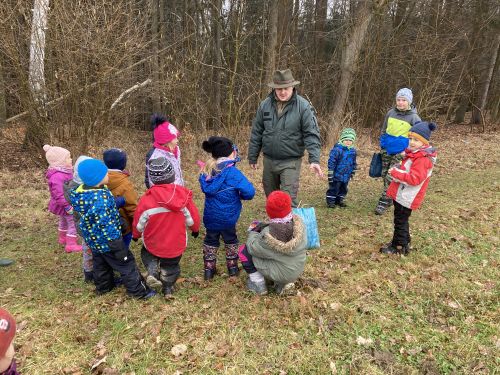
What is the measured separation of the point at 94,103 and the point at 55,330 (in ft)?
21.6

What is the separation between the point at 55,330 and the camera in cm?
367

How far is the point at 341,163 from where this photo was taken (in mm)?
7156

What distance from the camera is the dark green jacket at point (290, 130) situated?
5055 millimetres

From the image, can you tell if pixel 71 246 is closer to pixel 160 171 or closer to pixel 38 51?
pixel 160 171

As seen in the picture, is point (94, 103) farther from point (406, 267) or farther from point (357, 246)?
point (406, 267)

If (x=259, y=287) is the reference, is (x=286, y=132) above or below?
above

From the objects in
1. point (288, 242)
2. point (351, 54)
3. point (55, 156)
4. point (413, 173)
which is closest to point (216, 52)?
point (351, 54)

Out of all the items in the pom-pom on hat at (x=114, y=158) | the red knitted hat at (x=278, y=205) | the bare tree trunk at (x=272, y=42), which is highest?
the bare tree trunk at (x=272, y=42)

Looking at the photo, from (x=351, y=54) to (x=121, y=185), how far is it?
12.6 metres

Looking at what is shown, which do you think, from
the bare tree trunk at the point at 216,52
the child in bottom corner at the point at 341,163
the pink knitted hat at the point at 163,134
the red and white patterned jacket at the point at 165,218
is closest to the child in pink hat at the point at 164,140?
the pink knitted hat at the point at 163,134

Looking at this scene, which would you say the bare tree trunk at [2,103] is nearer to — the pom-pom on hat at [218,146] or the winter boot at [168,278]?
the pom-pom on hat at [218,146]

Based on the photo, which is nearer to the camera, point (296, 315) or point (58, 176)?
point (296, 315)

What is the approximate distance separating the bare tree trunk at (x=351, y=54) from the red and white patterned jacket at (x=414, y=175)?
900 centimetres

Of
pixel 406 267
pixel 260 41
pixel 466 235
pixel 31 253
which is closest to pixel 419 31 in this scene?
pixel 260 41
